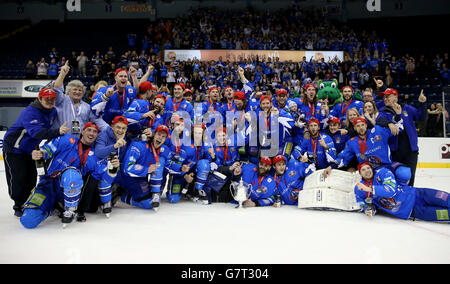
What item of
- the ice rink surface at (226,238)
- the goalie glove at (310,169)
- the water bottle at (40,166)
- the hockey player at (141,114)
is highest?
the hockey player at (141,114)

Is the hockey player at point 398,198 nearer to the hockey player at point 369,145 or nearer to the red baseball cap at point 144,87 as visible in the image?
the hockey player at point 369,145

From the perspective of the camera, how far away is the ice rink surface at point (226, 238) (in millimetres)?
2521

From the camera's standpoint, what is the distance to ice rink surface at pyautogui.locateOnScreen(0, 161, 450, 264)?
2.52 meters

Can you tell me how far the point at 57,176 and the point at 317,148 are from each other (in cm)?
332

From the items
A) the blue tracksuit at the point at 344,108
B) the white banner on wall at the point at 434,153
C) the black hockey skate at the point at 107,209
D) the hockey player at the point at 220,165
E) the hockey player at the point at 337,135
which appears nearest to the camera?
the black hockey skate at the point at 107,209

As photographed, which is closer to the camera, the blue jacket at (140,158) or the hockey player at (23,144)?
the hockey player at (23,144)

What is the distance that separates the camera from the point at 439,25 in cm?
1877

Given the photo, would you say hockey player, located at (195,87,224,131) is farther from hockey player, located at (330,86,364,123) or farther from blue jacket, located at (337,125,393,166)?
blue jacket, located at (337,125,393,166)

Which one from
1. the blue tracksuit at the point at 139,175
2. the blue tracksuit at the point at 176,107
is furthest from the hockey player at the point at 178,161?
the blue tracksuit at the point at 176,107

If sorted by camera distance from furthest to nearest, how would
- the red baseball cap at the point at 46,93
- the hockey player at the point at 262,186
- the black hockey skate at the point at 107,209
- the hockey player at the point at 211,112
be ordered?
the hockey player at the point at 211,112, the hockey player at the point at 262,186, the black hockey skate at the point at 107,209, the red baseball cap at the point at 46,93

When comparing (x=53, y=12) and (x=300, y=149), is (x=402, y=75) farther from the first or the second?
(x=53, y=12)

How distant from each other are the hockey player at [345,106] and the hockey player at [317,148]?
77cm

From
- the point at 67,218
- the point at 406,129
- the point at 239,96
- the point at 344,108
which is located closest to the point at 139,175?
the point at 67,218

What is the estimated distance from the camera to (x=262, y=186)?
4473 mm
